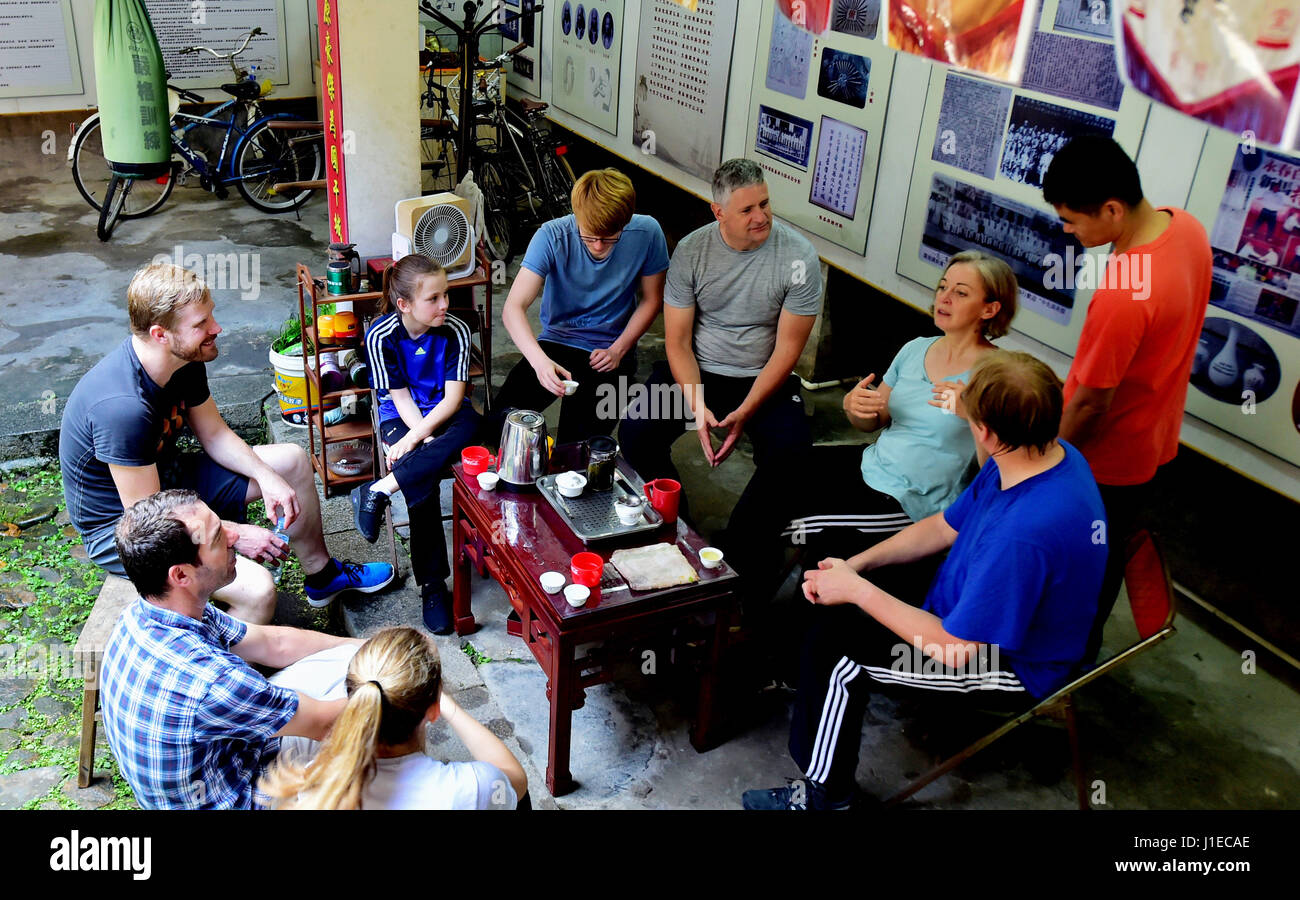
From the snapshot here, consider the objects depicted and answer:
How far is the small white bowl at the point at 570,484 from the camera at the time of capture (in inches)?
139

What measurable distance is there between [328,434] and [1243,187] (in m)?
3.75

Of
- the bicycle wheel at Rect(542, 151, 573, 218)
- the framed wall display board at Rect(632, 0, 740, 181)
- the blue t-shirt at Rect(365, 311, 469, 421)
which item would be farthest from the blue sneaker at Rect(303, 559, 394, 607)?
the bicycle wheel at Rect(542, 151, 573, 218)

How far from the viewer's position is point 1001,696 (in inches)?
114

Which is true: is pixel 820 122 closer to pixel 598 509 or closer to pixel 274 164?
pixel 598 509

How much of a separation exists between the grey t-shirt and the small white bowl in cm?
104

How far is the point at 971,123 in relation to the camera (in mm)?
4715

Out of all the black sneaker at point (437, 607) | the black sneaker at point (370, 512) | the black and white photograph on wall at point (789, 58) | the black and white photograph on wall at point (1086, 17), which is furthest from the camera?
the black and white photograph on wall at point (789, 58)

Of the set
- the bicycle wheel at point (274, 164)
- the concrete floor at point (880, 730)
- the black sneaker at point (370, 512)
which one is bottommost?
the concrete floor at point (880, 730)

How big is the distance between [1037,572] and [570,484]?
5.13 feet

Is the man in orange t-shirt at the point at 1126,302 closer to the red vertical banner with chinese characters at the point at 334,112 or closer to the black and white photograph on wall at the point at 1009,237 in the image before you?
the black and white photograph on wall at the point at 1009,237

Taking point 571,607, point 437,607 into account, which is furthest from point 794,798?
point 437,607

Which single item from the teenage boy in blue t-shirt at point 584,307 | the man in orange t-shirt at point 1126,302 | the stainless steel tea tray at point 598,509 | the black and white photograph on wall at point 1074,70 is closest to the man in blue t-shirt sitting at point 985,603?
the man in orange t-shirt at point 1126,302

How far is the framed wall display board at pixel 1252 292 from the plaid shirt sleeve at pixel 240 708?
345 cm

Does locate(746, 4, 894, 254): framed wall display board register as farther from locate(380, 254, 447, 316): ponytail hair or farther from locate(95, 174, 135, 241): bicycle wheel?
locate(95, 174, 135, 241): bicycle wheel
